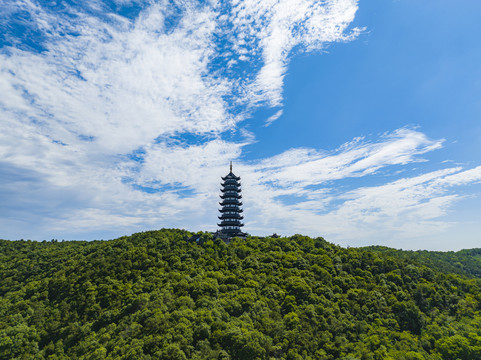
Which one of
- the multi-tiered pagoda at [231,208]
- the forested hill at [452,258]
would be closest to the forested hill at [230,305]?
the multi-tiered pagoda at [231,208]

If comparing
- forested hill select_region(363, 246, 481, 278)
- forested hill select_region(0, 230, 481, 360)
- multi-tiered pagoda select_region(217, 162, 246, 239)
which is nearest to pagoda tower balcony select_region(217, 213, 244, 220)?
multi-tiered pagoda select_region(217, 162, 246, 239)

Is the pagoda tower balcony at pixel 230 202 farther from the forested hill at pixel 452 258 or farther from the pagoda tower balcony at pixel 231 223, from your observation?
the forested hill at pixel 452 258

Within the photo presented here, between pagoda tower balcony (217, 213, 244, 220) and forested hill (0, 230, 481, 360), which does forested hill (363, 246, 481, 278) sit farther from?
pagoda tower balcony (217, 213, 244, 220)

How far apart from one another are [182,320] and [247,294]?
12885 millimetres

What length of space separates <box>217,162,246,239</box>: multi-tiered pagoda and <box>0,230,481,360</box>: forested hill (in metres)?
10.7

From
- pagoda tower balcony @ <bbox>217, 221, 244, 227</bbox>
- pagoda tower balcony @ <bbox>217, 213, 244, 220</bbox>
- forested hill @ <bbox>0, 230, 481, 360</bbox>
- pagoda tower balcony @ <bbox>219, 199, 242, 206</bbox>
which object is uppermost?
pagoda tower balcony @ <bbox>219, 199, 242, 206</bbox>

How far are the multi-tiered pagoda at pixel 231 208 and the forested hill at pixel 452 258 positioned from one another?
55.9m

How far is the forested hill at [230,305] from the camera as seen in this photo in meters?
39.5

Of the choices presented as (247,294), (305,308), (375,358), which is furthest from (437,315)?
(247,294)

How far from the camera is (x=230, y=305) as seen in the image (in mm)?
45250

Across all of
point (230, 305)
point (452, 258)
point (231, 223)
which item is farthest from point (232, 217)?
point (452, 258)

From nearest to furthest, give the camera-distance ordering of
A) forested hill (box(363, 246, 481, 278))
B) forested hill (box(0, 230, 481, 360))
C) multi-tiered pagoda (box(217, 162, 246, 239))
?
forested hill (box(0, 230, 481, 360)) → multi-tiered pagoda (box(217, 162, 246, 239)) → forested hill (box(363, 246, 481, 278))

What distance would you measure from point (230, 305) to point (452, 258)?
405ft

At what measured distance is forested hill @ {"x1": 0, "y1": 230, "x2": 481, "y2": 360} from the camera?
3953 cm
